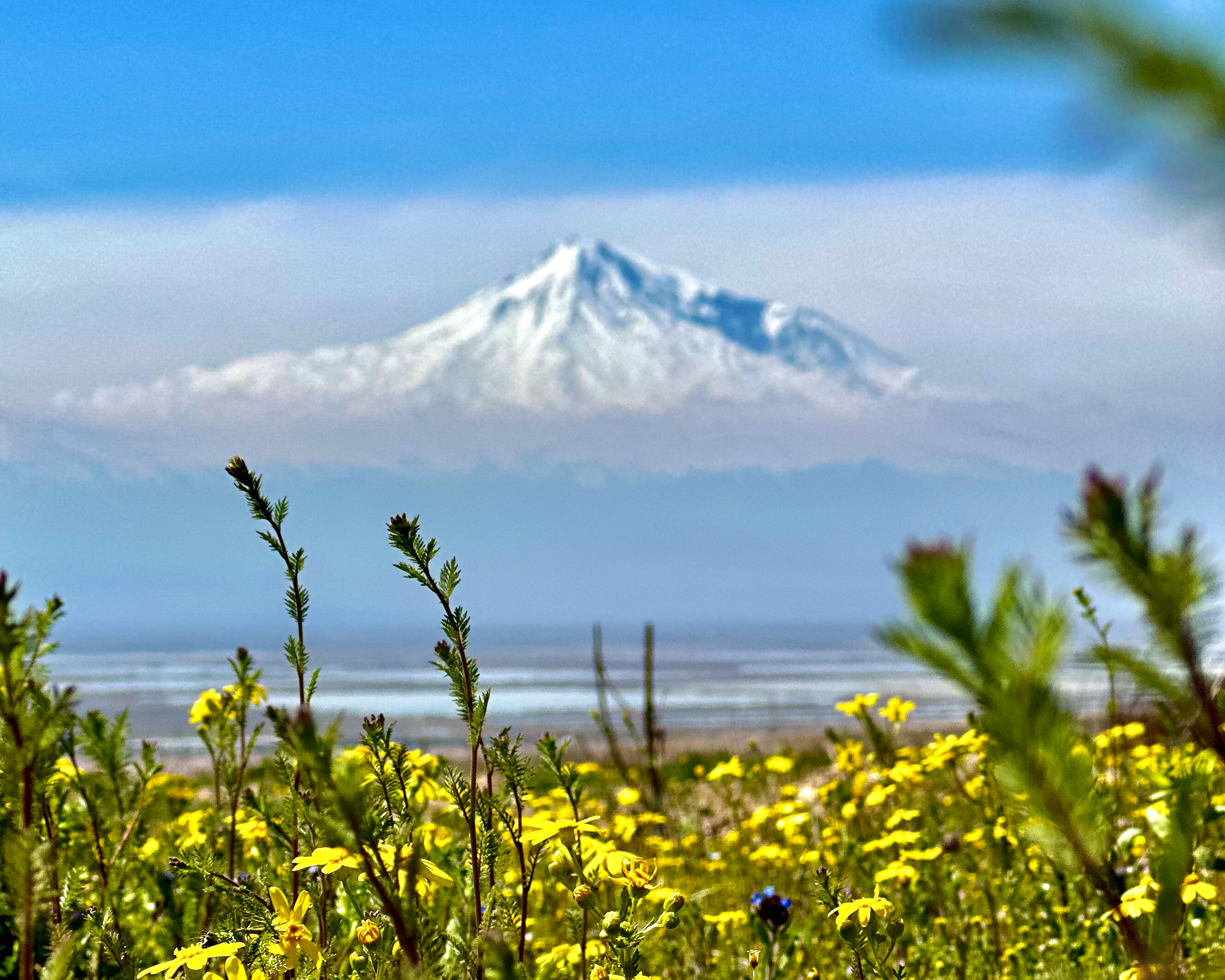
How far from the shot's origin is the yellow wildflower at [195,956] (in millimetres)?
1688

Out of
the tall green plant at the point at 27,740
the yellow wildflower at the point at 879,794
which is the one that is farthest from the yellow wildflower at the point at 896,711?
the tall green plant at the point at 27,740

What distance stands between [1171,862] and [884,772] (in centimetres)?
416

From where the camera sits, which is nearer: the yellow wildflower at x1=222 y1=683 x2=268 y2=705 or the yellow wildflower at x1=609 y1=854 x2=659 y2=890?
the yellow wildflower at x1=609 y1=854 x2=659 y2=890

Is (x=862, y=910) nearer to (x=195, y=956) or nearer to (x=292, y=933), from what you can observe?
(x=292, y=933)

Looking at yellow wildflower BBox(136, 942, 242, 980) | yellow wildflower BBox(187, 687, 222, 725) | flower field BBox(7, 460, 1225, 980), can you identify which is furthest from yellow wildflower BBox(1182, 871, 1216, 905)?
yellow wildflower BBox(187, 687, 222, 725)

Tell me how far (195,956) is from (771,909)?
1.39 m

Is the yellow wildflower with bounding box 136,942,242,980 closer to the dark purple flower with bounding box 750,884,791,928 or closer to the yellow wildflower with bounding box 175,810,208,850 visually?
the dark purple flower with bounding box 750,884,791,928

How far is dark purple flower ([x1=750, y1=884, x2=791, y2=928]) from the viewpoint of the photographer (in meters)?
2.65

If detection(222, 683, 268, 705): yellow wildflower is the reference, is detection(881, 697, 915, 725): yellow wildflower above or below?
→ below

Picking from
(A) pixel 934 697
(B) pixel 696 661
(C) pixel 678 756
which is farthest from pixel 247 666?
(B) pixel 696 661

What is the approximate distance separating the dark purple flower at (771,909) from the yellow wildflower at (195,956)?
1.29m

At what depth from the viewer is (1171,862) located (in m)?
0.77

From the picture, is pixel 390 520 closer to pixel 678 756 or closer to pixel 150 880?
pixel 150 880

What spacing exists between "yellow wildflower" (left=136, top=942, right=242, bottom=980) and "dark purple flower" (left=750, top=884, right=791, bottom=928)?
4.24 feet
